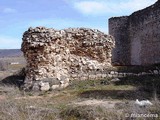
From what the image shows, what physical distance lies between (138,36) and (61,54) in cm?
851

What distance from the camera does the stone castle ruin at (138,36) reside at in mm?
18453

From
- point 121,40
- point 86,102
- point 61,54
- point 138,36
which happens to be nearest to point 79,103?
point 86,102

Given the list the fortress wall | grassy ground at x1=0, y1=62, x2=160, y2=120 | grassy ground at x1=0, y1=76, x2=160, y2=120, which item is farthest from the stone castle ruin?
grassy ground at x1=0, y1=76, x2=160, y2=120

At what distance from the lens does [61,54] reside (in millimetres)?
13539

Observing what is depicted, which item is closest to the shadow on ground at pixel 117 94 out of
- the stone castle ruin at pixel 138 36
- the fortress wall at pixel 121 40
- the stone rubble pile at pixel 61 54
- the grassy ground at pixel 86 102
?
the grassy ground at pixel 86 102

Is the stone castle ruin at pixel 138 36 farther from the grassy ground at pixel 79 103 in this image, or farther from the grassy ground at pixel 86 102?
the grassy ground at pixel 79 103

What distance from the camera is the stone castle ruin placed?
727 inches

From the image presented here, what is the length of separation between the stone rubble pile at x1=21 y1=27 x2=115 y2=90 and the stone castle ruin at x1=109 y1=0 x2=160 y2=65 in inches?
169

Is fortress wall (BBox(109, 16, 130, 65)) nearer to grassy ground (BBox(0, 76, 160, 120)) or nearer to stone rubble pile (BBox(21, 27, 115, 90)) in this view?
stone rubble pile (BBox(21, 27, 115, 90))

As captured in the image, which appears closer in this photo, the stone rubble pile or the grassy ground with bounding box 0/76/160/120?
the grassy ground with bounding box 0/76/160/120

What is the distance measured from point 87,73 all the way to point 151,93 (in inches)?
173

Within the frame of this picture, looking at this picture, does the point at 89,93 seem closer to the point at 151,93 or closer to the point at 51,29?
the point at 151,93

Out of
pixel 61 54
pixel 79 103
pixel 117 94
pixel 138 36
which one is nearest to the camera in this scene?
pixel 79 103

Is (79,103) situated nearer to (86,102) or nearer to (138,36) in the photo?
(86,102)
